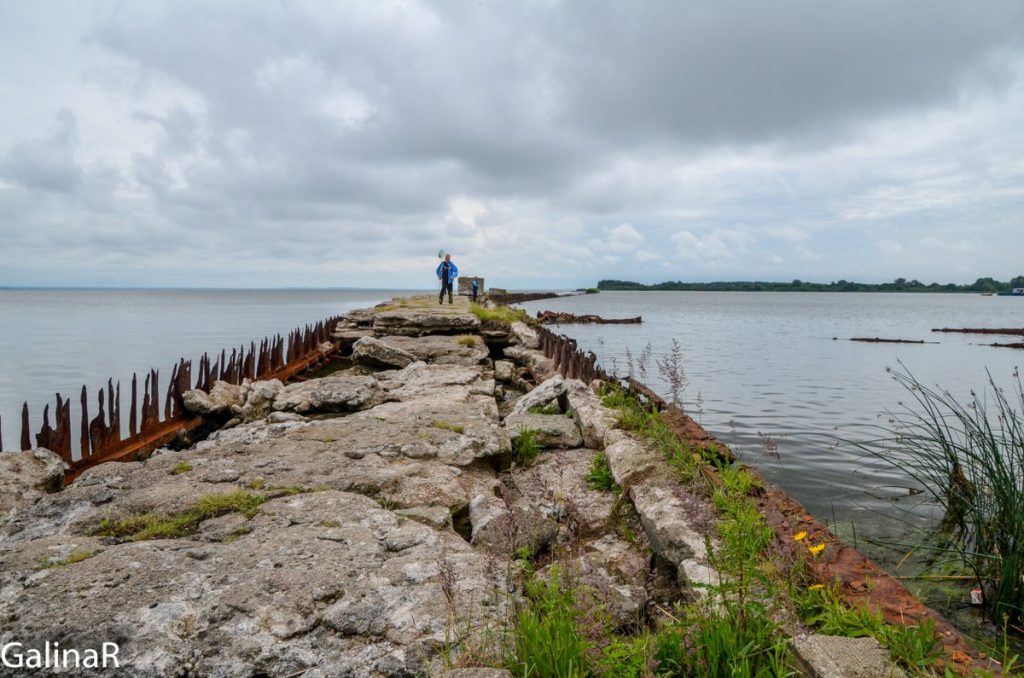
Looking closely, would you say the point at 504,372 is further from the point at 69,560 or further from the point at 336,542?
the point at 69,560

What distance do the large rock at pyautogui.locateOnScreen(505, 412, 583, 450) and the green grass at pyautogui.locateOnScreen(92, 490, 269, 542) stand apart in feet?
9.87

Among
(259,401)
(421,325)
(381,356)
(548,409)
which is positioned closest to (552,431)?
(548,409)

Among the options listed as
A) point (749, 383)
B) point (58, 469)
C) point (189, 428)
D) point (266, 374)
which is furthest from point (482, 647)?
point (749, 383)

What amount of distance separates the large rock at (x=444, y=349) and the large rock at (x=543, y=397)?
305cm

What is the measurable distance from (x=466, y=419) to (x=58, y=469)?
3798 millimetres

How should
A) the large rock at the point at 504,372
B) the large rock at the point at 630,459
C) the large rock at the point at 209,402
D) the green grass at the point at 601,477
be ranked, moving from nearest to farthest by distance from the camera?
the large rock at the point at 630,459
the green grass at the point at 601,477
the large rock at the point at 209,402
the large rock at the point at 504,372

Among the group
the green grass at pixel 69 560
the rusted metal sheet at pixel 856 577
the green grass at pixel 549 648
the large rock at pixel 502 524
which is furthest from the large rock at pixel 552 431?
the green grass at pixel 69 560

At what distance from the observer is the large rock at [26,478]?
14.4 feet

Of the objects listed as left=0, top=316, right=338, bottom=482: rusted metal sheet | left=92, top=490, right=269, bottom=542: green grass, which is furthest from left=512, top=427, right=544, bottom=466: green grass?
left=0, top=316, right=338, bottom=482: rusted metal sheet

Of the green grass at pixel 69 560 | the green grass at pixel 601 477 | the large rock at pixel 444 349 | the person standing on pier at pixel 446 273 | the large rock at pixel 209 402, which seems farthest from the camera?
the person standing on pier at pixel 446 273

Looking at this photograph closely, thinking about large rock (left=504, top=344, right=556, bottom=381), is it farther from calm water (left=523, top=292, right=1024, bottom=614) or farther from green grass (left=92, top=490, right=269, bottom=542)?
green grass (left=92, top=490, right=269, bottom=542)

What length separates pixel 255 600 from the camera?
9.19ft

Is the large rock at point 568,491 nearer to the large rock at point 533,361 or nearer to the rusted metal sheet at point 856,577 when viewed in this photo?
the rusted metal sheet at point 856,577

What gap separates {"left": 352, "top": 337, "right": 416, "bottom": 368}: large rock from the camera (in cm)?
1055
